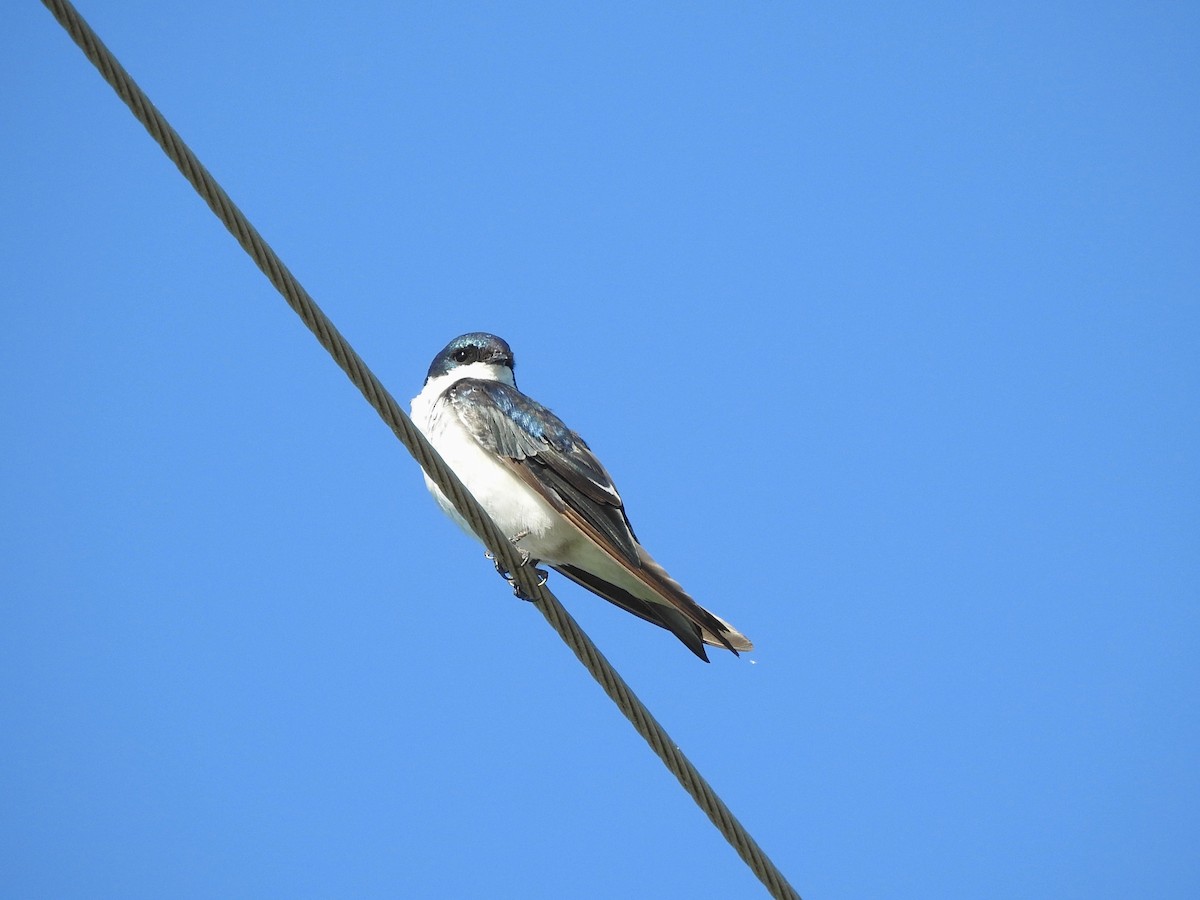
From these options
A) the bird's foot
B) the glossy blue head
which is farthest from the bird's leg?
the glossy blue head

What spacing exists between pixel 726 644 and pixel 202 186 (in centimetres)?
313

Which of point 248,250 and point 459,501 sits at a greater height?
point 248,250

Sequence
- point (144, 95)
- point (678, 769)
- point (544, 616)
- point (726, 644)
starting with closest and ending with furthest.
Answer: point (144, 95)
point (678, 769)
point (544, 616)
point (726, 644)

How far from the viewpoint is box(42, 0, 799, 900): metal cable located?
363 centimetres

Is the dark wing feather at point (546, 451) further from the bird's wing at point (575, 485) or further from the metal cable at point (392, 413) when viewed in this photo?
the metal cable at point (392, 413)

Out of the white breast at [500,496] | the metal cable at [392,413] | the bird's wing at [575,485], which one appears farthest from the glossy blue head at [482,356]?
the metal cable at [392,413]

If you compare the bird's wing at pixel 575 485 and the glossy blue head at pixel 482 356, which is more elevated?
the glossy blue head at pixel 482 356

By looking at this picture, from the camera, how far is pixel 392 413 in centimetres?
421

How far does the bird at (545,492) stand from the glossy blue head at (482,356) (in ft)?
2.96

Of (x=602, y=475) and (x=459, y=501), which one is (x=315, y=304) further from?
(x=602, y=475)

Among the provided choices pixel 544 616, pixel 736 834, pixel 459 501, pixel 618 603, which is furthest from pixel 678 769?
pixel 618 603

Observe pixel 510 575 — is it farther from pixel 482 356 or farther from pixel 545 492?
pixel 482 356

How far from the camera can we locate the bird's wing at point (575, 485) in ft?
19.6

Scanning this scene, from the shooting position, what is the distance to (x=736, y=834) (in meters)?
4.21
